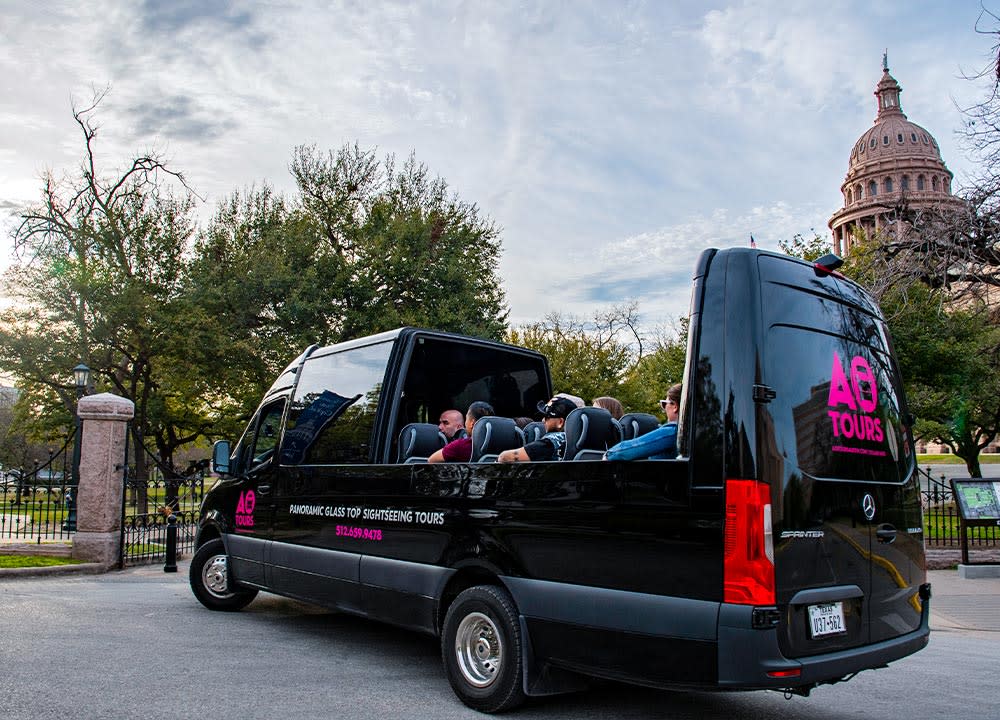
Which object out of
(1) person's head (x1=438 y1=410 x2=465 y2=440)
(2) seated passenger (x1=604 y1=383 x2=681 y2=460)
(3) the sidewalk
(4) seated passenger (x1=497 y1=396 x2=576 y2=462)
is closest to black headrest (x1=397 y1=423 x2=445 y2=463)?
(1) person's head (x1=438 y1=410 x2=465 y2=440)

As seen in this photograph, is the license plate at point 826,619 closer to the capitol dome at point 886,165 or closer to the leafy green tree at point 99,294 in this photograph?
the leafy green tree at point 99,294

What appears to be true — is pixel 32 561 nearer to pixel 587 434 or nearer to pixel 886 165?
pixel 587 434

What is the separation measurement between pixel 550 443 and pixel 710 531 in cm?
161

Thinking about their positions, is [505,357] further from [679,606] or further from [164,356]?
[164,356]

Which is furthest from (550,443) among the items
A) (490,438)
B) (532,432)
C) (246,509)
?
(246,509)

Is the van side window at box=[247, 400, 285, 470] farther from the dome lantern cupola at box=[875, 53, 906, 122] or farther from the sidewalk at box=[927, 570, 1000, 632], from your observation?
the dome lantern cupola at box=[875, 53, 906, 122]

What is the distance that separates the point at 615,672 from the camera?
14.1 feet

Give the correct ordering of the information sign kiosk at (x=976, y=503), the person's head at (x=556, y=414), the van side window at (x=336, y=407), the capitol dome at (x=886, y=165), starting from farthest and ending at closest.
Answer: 1. the capitol dome at (x=886, y=165)
2. the information sign kiosk at (x=976, y=503)
3. the van side window at (x=336, y=407)
4. the person's head at (x=556, y=414)

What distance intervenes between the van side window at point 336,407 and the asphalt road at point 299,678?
1.63m

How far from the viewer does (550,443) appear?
5.40 metres

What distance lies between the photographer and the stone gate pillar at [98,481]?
1280 cm

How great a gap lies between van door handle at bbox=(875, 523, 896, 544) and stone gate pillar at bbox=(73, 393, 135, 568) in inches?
451

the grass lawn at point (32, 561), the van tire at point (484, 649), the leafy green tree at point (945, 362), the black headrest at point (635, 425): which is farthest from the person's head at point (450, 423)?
the leafy green tree at point (945, 362)

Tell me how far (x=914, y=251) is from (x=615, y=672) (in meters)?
12.6
